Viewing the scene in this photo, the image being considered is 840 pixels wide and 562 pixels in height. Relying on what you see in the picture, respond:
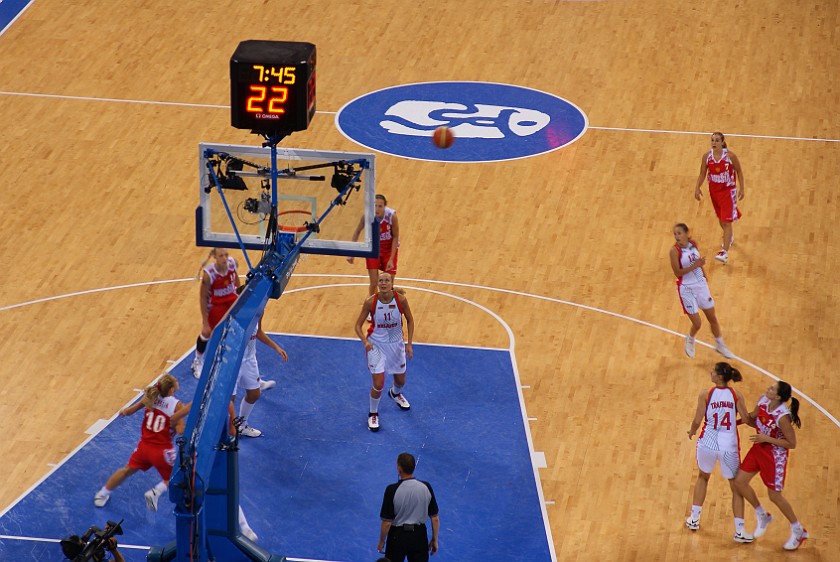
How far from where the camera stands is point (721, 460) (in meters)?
12.6

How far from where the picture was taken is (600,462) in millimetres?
13805

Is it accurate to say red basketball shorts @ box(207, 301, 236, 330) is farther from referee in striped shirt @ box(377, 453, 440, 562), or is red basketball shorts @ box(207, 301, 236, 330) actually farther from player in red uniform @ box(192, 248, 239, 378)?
referee in striped shirt @ box(377, 453, 440, 562)

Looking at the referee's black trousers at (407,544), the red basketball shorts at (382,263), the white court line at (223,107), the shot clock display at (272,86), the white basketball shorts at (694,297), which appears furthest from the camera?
the white court line at (223,107)

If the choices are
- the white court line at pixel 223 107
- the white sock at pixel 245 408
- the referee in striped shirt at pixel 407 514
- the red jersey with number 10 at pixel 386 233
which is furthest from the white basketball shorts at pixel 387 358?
the white court line at pixel 223 107

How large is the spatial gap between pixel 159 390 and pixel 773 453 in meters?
5.44

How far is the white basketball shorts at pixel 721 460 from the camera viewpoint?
12.5 m

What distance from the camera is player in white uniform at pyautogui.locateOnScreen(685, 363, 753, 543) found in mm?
12461

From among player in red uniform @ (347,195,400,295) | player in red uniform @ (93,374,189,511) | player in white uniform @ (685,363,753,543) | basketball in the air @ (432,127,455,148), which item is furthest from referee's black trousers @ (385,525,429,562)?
basketball in the air @ (432,127,455,148)

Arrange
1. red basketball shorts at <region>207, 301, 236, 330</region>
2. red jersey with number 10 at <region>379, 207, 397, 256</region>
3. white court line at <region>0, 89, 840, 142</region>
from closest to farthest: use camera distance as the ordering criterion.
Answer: red basketball shorts at <region>207, 301, 236, 330</region> < red jersey with number 10 at <region>379, 207, 397, 256</region> < white court line at <region>0, 89, 840, 142</region>

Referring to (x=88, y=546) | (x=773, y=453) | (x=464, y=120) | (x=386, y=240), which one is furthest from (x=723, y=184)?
(x=88, y=546)

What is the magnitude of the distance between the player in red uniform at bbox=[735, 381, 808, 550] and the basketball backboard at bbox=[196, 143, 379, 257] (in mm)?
3785

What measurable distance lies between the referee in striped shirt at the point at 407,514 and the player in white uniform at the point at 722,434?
8.97ft

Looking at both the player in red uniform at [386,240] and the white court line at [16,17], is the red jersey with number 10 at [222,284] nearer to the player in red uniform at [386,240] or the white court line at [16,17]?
the player in red uniform at [386,240]

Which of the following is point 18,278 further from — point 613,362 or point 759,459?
point 759,459
